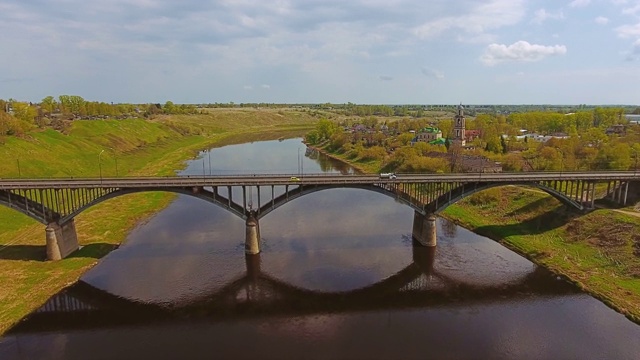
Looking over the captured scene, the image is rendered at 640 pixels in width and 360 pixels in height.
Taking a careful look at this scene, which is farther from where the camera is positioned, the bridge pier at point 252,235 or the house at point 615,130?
the house at point 615,130

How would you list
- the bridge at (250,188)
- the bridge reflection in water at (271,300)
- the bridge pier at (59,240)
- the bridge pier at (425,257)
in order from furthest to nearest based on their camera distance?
the bridge pier at (425,257)
the bridge at (250,188)
the bridge pier at (59,240)
the bridge reflection in water at (271,300)

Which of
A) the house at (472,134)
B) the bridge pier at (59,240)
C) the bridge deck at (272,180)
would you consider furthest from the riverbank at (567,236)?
the house at (472,134)

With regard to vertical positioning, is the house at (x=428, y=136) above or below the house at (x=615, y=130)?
below

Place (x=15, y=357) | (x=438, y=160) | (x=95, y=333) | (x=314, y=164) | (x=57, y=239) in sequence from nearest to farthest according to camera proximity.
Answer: (x=15, y=357) → (x=95, y=333) → (x=57, y=239) → (x=438, y=160) → (x=314, y=164)

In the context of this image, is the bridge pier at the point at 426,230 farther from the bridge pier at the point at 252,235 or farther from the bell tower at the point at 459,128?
the bell tower at the point at 459,128

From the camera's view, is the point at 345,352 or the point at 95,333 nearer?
the point at 345,352

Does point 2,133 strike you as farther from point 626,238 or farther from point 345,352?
point 626,238

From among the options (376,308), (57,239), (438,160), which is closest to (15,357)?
(57,239)
